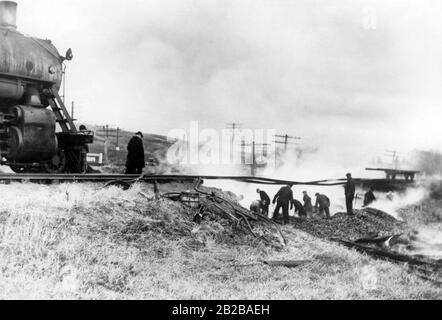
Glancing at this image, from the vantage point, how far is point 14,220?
662 centimetres

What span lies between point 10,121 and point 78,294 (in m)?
8.25

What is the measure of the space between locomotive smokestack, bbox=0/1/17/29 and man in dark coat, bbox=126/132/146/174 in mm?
5114

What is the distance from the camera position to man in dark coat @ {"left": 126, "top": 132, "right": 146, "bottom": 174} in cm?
1205

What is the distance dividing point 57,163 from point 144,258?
7350 mm

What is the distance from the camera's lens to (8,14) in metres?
13.2

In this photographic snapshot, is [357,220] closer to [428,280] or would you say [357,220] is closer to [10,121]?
[428,280]

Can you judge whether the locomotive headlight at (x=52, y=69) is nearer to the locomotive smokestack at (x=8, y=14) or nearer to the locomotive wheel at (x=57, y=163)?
the locomotive smokestack at (x=8, y=14)

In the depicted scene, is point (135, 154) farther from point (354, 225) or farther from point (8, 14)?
point (354, 225)

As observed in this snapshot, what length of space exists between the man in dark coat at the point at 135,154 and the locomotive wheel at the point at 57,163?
7.59 ft

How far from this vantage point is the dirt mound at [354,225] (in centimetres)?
1367

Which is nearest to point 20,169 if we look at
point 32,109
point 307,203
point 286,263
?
point 32,109

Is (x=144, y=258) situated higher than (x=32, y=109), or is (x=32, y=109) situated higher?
(x=32, y=109)

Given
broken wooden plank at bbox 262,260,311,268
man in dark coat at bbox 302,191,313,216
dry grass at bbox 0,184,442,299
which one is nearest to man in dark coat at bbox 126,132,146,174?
dry grass at bbox 0,184,442,299
